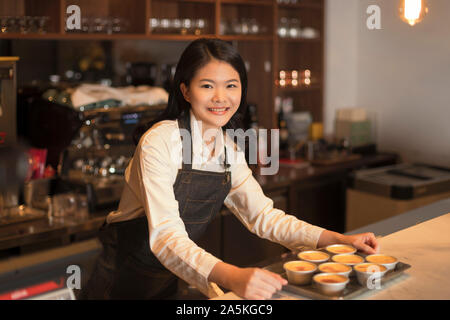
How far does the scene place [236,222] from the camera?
373 cm

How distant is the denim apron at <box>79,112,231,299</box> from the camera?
2.00 m

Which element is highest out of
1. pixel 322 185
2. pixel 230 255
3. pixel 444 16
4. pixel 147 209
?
pixel 444 16

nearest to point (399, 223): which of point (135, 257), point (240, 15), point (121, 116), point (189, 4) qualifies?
point (135, 257)

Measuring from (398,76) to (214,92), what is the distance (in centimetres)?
339

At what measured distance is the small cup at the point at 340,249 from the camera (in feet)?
5.48

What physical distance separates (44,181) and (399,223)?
183 cm

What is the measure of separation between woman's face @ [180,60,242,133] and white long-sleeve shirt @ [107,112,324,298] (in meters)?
0.12

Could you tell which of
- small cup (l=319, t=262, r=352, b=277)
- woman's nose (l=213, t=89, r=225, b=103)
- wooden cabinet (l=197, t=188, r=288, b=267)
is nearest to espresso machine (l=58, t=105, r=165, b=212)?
wooden cabinet (l=197, t=188, r=288, b=267)

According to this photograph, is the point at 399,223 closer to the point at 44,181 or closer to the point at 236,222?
the point at 236,222

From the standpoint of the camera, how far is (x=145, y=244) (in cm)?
208

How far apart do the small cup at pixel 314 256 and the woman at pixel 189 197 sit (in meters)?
0.16

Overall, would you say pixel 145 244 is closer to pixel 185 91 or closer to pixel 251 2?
pixel 185 91

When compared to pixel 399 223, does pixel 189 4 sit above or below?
above

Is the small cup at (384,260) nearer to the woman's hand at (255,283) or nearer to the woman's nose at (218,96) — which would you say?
the woman's hand at (255,283)
